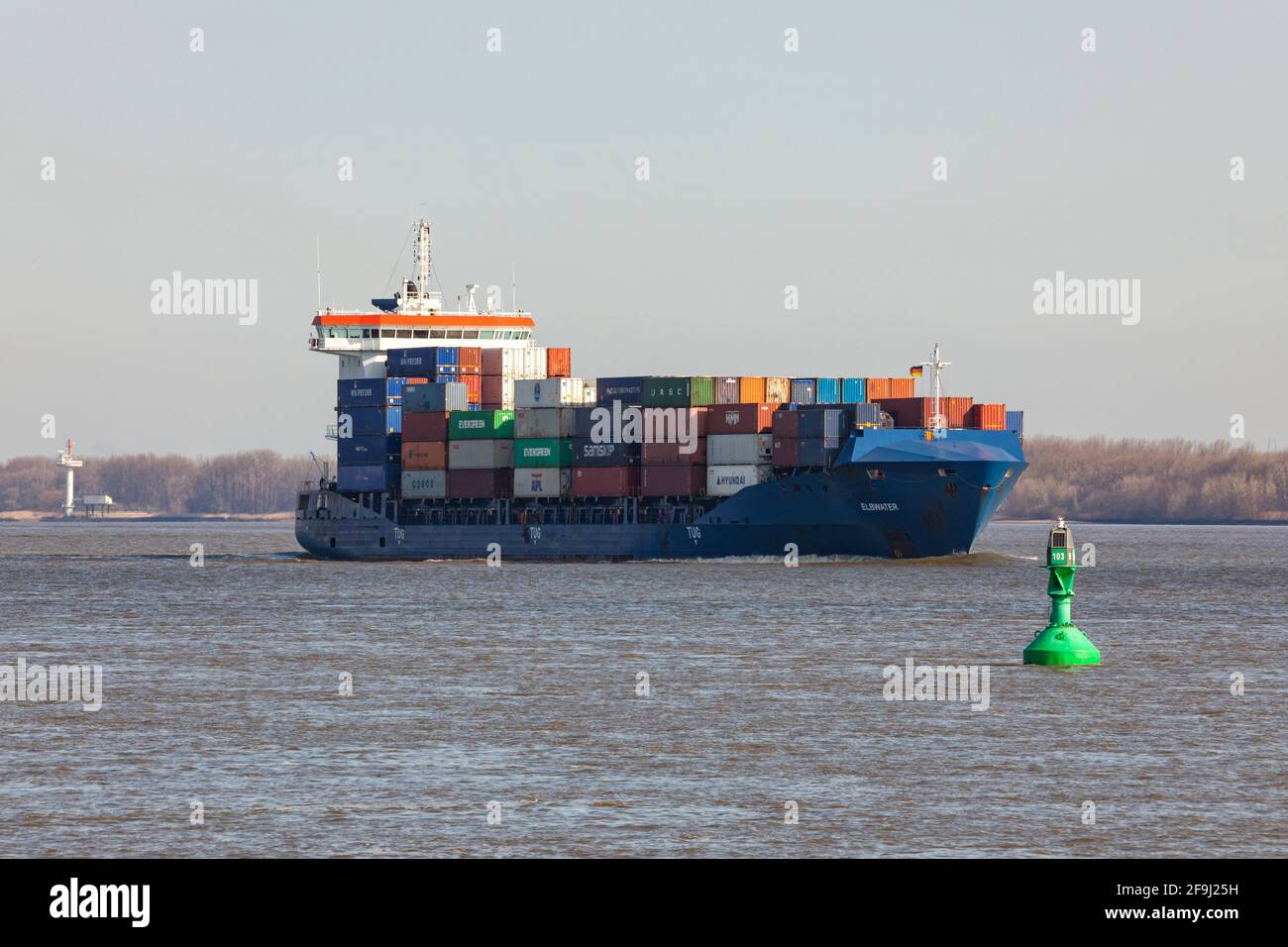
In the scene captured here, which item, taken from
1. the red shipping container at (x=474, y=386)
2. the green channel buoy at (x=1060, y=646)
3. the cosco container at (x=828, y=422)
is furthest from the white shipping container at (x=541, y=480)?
the green channel buoy at (x=1060, y=646)

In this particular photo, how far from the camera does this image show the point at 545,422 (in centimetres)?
8350

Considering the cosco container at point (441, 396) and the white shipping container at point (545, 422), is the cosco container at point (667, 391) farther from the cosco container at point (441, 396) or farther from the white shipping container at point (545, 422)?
the cosco container at point (441, 396)

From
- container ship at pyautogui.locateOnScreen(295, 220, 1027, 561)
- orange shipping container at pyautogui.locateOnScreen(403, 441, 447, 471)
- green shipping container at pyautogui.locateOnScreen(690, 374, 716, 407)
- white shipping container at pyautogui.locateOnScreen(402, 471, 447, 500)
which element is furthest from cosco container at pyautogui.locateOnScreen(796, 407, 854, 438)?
white shipping container at pyautogui.locateOnScreen(402, 471, 447, 500)

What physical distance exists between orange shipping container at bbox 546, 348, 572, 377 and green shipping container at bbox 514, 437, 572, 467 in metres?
7.06

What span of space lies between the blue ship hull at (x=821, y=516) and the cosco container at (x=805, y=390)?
3772 mm

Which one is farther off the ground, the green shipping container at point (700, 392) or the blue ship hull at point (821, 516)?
the green shipping container at point (700, 392)

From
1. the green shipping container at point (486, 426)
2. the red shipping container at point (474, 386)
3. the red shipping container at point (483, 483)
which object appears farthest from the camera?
the red shipping container at point (474, 386)

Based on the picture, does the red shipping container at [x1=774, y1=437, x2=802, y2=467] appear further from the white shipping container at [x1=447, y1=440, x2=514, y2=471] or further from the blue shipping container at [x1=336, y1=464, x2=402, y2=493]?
the blue shipping container at [x1=336, y1=464, x2=402, y2=493]

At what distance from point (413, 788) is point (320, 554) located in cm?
7648

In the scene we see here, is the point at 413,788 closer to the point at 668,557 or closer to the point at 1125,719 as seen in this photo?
the point at 1125,719

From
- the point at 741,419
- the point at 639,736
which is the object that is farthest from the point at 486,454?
the point at 639,736

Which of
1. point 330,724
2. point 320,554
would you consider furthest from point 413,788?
point 320,554

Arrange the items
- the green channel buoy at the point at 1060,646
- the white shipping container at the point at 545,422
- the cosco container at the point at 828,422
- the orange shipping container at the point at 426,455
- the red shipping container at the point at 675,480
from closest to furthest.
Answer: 1. the green channel buoy at the point at 1060,646
2. the cosco container at the point at 828,422
3. the red shipping container at the point at 675,480
4. the white shipping container at the point at 545,422
5. the orange shipping container at the point at 426,455

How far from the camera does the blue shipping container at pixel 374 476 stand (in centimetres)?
9050
